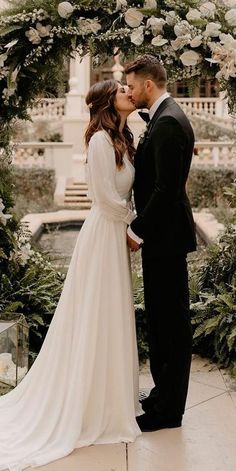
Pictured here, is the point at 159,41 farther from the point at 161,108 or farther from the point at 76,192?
the point at 76,192

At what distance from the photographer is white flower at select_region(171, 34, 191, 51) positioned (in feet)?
13.6

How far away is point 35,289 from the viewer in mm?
5438

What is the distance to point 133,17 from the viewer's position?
4.23 metres

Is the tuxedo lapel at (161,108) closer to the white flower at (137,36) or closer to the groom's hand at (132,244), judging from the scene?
the groom's hand at (132,244)

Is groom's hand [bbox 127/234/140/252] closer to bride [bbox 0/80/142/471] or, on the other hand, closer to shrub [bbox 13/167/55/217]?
bride [bbox 0/80/142/471]

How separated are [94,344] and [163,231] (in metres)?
0.77

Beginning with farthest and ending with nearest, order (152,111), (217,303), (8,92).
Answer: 1. (217,303)
2. (8,92)
3. (152,111)

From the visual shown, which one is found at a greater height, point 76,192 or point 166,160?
point 166,160

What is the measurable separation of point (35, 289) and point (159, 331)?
1884 mm

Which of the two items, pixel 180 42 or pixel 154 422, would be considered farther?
pixel 180 42

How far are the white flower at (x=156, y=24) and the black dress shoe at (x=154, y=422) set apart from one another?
2522 millimetres

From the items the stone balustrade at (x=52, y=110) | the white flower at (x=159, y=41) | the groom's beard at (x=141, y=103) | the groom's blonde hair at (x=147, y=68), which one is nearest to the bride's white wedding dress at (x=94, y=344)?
the groom's beard at (x=141, y=103)

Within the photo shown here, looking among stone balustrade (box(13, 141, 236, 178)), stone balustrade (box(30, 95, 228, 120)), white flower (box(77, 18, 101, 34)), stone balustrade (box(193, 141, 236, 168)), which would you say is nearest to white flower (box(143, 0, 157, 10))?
white flower (box(77, 18, 101, 34))

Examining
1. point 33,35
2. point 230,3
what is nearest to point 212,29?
point 230,3
